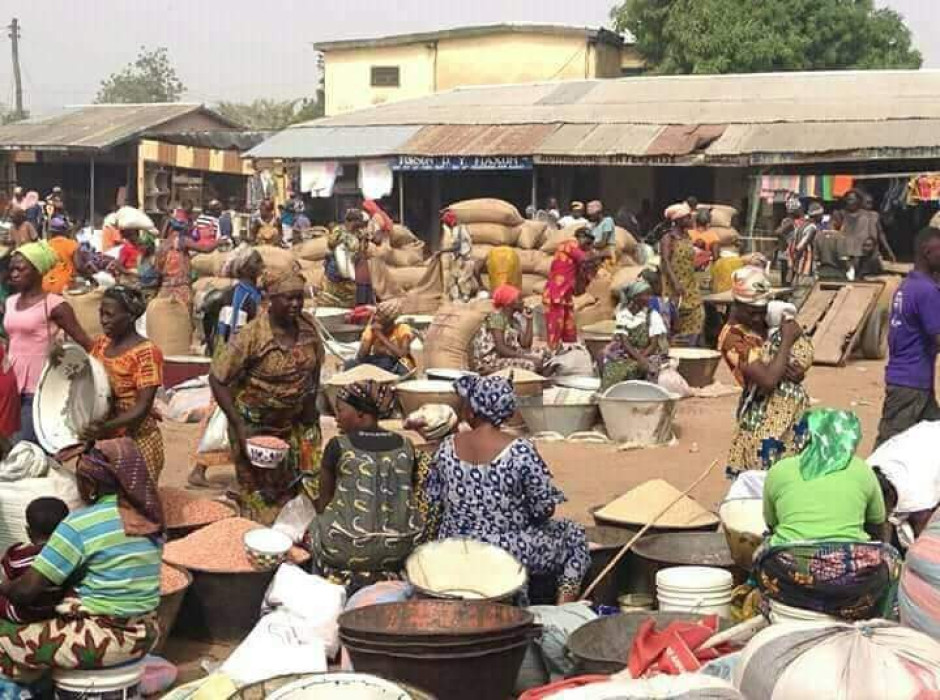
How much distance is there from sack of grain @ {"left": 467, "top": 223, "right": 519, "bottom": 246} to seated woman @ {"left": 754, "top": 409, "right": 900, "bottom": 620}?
13.7m

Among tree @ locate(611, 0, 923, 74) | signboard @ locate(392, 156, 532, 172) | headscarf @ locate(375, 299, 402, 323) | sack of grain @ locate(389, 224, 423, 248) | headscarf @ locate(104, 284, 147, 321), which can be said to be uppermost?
tree @ locate(611, 0, 923, 74)

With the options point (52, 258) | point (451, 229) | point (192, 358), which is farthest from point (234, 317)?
point (451, 229)

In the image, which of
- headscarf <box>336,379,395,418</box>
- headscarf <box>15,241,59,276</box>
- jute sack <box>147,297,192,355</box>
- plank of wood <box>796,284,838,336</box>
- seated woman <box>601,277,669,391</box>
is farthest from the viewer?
plank of wood <box>796,284,838,336</box>

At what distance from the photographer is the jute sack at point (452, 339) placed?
34.1 ft

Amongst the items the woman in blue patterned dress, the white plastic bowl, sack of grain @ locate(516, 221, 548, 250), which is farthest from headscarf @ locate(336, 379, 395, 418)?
sack of grain @ locate(516, 221, 548, 250)

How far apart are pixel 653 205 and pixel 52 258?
17878 millimetres

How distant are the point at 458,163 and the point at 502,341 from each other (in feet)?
43.5

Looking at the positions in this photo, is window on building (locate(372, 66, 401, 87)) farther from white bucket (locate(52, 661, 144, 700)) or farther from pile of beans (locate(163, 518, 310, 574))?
white bucket (locate(52, 661, 144, 700))

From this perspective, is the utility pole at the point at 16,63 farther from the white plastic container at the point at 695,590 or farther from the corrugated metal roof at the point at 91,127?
→ the white plastic container at the point at 695,590

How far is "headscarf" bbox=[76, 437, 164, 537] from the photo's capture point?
436 centimetres

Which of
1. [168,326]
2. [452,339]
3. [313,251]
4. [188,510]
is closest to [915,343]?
[188,510]

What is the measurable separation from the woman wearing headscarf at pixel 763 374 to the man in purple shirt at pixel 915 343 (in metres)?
0.87

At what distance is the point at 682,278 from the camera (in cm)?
1255

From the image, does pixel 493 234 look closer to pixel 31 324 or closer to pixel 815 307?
pixel 815 307
